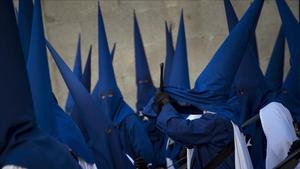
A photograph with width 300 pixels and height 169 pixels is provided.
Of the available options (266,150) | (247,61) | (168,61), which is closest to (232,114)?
(266,150)

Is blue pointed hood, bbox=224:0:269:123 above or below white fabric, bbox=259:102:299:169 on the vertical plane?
above

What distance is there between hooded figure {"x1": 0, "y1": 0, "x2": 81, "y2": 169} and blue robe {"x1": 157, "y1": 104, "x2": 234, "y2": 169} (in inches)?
62.6

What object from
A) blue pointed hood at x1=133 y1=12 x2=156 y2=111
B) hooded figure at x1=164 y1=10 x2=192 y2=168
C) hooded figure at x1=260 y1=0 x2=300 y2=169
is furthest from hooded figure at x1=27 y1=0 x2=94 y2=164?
blue pointed hood at x1=133 y1=12 x2=156 y2=111

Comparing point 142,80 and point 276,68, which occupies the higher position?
point 276,68

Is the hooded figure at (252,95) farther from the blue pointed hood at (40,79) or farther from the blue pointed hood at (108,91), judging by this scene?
the blue pointed hood at (40,79)

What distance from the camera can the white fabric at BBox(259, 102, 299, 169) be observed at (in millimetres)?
3631

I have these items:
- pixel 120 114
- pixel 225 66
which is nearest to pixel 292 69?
pixel 225 66

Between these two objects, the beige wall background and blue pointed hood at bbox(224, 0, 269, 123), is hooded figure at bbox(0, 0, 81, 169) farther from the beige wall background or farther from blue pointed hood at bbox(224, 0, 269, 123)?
the beige wall background

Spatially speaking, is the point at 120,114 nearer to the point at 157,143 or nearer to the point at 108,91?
the point at 108,91

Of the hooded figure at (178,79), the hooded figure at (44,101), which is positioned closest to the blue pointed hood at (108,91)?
the hooded figure at (178,79)

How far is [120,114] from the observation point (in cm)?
461

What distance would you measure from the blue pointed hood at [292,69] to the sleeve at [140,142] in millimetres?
1100

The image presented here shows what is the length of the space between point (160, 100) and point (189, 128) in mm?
368

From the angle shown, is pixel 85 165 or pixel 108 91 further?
pixel 108 91
